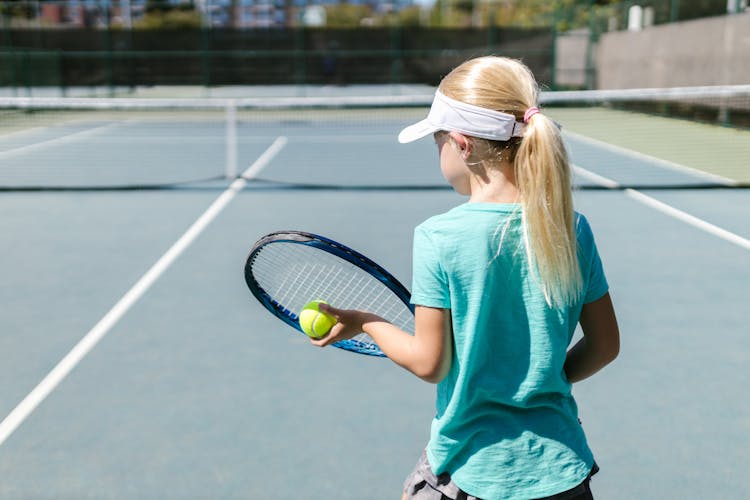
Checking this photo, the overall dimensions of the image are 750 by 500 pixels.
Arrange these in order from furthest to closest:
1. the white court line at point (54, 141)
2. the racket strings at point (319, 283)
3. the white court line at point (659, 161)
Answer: the white court line at point (54, 141)
the white court line at point (659, 161)
the racket strings at point (319, 283)

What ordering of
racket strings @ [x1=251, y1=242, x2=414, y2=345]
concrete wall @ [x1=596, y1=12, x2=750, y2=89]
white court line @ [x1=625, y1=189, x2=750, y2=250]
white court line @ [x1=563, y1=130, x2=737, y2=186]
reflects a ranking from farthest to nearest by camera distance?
concrete wall @ [x1=596, y1=12, x2=750, y2=89] → white court line @ [x1=563, y1=130, x2=737, y2=186] → white court line @ [x1=625, y1=189, x2=750, y2=250] → racket strings @ [x1=251, y1=242, x2=414, y2=345]

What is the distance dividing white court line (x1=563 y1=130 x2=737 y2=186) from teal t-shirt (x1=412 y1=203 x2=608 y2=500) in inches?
338

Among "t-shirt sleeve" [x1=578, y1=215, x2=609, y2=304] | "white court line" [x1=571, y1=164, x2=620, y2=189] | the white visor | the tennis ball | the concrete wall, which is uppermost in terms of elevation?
the concrete wall

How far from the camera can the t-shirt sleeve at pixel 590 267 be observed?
153cm

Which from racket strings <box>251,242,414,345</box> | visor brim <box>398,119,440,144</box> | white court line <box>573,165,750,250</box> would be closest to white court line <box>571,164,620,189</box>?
white court line <box>573,165,750,250</box>

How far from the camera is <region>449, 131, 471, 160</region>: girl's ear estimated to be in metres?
1.49

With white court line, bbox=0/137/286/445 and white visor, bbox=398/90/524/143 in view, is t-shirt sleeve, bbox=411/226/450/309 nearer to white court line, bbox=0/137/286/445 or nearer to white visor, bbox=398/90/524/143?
white visor, bbox=398/90/524/143

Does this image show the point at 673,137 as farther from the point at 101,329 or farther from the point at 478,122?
the point at 478,122

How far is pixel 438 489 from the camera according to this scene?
157 cm

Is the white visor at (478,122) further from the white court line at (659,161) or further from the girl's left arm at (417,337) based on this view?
the white court line at (659,161)

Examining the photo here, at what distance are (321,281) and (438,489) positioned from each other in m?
0.98

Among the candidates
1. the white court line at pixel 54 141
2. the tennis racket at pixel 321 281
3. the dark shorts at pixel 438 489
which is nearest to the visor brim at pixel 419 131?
the tennis racket at pixel 321 281

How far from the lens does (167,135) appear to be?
16.2 m

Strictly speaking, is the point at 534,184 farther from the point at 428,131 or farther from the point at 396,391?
the point at 396,391
